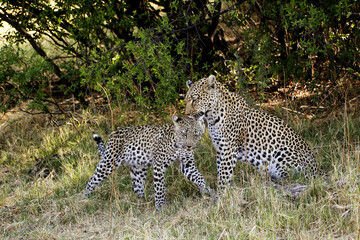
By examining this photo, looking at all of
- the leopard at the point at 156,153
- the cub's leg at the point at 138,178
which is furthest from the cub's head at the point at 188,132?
the cub's leg at the point at 138,178

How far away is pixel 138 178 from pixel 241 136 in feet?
5.65

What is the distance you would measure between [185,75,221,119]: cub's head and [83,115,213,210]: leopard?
0.61ft

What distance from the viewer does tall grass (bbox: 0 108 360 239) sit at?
463 centimetres

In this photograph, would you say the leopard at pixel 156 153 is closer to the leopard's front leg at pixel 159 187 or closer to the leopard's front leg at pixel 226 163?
the leopard's front leg at pixel 159 187

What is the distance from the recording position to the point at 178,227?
5.11 metres

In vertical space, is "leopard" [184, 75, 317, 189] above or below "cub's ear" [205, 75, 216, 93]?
below

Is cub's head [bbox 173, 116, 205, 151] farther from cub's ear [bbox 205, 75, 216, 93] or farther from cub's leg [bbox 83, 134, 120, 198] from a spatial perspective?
cub's leg [bbox 83, 134, 120, 198]

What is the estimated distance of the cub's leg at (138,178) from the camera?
22.9 feet

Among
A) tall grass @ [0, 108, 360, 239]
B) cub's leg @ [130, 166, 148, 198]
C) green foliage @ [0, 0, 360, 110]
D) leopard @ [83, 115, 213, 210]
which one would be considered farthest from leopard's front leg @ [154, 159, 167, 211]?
green foliage @ [0, 0, 360, 110]

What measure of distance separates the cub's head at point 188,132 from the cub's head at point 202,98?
5.6 inches

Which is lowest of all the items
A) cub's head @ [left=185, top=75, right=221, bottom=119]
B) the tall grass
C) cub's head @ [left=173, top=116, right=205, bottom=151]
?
the tall grass

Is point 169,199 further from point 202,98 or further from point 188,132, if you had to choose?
point 202,98

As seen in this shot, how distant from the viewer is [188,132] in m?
6.21

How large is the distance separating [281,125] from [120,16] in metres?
4.42
